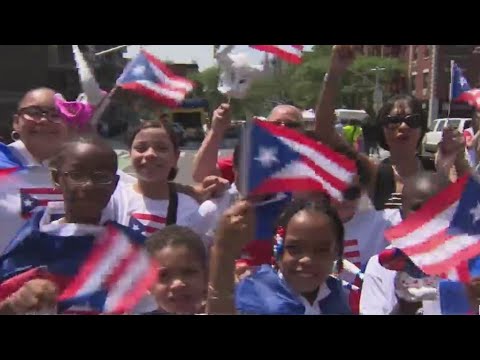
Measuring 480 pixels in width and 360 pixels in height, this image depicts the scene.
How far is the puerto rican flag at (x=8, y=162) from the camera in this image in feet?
9.41

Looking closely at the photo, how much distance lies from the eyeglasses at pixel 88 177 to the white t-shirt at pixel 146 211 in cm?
25

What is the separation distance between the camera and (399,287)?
2373 mm

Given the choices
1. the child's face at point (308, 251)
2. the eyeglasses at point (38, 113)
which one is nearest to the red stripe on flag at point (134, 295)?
the child's face at point (308, 251)

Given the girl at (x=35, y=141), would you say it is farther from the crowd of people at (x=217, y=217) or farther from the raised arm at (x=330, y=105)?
the raised arm at (x=330, y=105)

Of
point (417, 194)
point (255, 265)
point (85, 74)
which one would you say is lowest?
point (255, 265)

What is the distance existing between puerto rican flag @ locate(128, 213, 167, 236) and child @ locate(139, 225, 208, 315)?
36 cm

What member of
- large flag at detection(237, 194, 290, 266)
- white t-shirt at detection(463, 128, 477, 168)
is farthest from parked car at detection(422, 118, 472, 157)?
large flag at detection(237, 194, 290, 266)

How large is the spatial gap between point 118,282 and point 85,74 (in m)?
1.77

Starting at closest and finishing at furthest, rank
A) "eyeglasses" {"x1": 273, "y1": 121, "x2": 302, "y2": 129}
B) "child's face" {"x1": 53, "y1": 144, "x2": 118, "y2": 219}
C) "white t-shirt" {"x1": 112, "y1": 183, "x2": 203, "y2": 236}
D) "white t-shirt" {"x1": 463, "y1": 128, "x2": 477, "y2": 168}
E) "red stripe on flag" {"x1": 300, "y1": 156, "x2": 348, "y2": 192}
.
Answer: "child's face" {"x1": 53, "y1": 144, "x2": 118, "y2": 219}
"red stripe on flag" {"x1": 300, "y1": 156, "x2": 348, "y2": 192}
"white t-shirt" {"x1": 112, "y1": 183, "x2": 203, "y2": 236}
"eyeglasses" {"x1": 273, "y1": 121, "x2": 302, "y2": 129}
"white t-shirt" {"x1": 463, "y1": 128, "x2": 477, "y2": 168}

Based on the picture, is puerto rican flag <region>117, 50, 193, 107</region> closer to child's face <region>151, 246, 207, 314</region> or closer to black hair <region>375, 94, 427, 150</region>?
black hair <region>375, 94, 427, 150</region>

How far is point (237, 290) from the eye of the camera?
6.74 feet

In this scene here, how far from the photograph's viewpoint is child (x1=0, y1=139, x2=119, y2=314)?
1.98m
